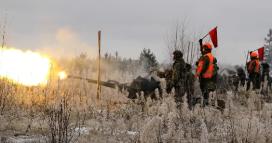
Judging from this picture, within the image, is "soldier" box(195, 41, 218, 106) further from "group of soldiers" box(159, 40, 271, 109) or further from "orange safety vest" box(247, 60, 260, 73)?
"orange safety vest" box(247, 60, 260, 73)

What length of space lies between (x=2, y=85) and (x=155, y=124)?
12.2 feet

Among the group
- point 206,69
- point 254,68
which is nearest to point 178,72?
point 206,69

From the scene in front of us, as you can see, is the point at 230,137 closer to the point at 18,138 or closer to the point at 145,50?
the point at 18,138

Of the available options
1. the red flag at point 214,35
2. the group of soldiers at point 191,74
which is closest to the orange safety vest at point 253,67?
the red flag at point 214,35

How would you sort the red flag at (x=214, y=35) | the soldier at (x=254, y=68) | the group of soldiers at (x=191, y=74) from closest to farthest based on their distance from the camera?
the group of soldiers at (x=191, y=74)
the red flag at (x=214, y=35)
the soldier at (x=254, y=68)

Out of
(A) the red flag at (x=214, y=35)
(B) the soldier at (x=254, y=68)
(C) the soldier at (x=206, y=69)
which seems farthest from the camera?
(B) the soldier at (x=254, y=68)

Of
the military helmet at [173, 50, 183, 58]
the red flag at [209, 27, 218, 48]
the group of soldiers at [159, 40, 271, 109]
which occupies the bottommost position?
the group of soldiers at [159, 40, 271, 109]

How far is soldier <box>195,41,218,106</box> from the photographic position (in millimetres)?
11492

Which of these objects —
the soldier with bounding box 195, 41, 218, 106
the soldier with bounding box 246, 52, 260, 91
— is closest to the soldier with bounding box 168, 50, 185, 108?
the soldier with bounding box 195, 41, 218, 106

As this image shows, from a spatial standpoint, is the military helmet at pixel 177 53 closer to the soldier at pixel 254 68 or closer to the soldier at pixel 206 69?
the soldier at pixel 206 69

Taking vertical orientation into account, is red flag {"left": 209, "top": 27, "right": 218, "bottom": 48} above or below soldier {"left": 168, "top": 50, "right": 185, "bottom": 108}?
above

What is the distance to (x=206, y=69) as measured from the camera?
11.7m

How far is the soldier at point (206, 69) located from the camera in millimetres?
11492

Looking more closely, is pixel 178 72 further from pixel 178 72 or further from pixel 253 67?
pixel 253 67
